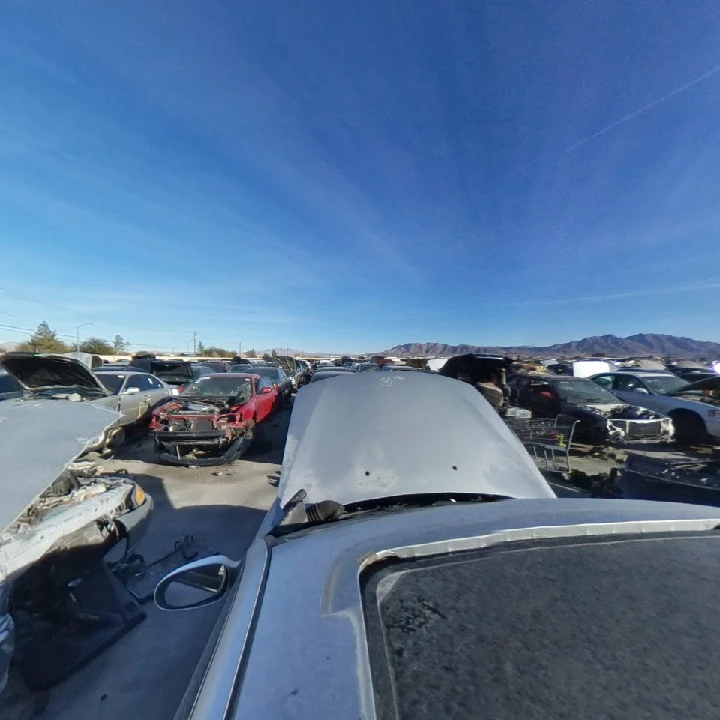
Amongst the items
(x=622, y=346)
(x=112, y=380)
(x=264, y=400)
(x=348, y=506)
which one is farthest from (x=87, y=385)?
(x=622, y=346)

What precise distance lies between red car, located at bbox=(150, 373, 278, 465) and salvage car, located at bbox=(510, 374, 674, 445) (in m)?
6.94

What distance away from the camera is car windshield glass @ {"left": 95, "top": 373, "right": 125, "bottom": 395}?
869cm

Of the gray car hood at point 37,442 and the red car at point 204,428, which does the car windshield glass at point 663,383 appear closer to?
the red car at point 204,428

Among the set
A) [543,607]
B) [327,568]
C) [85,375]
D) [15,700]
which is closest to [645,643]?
[543,607]

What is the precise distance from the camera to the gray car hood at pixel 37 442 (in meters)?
2.43

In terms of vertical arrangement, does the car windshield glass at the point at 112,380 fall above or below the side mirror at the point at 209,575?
above

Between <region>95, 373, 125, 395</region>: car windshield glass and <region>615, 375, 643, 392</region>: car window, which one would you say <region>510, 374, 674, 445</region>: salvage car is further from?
<region>95, 373, 125, 395</region>: car windshield glass

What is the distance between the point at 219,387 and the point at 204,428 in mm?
2080

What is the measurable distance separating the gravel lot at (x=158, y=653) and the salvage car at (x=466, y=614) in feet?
5.48

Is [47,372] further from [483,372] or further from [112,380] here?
[483,372]

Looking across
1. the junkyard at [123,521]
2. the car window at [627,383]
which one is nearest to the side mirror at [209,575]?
the junkyard at [123,521]

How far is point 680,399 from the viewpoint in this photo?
9523 mm

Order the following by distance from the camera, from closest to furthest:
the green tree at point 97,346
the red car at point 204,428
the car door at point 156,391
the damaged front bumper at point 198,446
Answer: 1. the damaged front bumper at point 198,446
2. the red car at point 204,428
3. the car door at point 156,391
4. the green tree at point 97,346

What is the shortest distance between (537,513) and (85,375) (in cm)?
721
